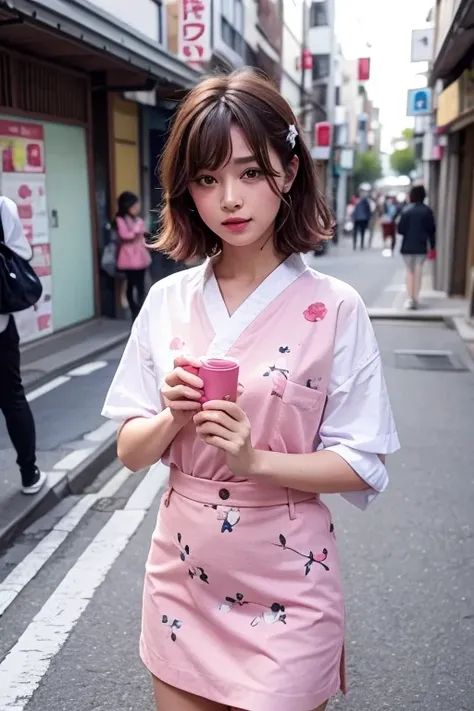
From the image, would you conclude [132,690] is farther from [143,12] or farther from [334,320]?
[143,12]

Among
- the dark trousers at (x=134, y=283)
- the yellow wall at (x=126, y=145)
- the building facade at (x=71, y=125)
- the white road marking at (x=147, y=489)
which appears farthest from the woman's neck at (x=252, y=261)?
the yellow wall at (x=126, y=145)

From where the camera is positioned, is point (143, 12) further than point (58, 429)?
Yes

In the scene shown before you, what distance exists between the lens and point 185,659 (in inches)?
61.4

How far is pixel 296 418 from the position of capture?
60.3 inches

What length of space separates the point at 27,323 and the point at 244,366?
22.8 ft

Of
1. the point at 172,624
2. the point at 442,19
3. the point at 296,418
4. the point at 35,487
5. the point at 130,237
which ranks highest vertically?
the point at 442,19

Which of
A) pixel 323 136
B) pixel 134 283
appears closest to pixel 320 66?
pixel 323 136

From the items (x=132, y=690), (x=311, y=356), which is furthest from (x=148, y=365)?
(x=132, y=690)

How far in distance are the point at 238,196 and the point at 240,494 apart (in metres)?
0.59

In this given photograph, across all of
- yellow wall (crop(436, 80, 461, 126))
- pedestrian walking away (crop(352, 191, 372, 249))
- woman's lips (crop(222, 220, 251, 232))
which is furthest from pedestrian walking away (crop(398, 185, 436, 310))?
pedestrian walking away (crop(352, 191, 372, 249))

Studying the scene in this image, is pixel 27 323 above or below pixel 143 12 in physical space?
below

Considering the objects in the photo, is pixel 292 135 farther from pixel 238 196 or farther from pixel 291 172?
pixel 238 196

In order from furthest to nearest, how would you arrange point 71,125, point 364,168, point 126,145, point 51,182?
point 364,168
point 126,145
point 71,125
point 51,182

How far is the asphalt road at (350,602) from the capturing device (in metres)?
2.73
